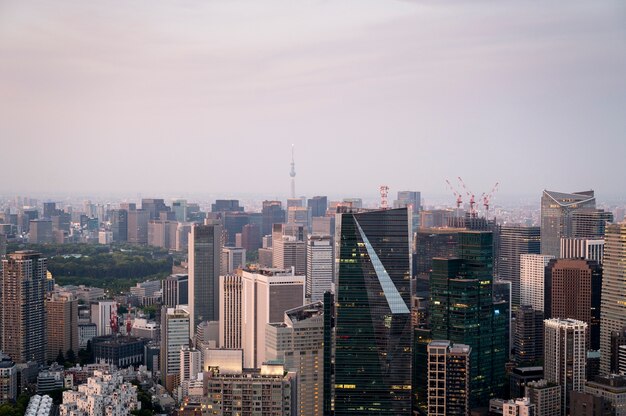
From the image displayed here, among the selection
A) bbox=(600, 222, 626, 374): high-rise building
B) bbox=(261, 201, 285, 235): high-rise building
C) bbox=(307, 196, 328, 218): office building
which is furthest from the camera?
bbox=(261, 201, 285, 235): high-rise building

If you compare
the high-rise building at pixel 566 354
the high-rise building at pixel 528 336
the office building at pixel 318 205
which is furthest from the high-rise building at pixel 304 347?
the office building at pixel 318 205

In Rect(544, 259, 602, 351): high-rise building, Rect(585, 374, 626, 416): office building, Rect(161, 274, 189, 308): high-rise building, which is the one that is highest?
Rect(544, 259, 602, 351): high-rise building

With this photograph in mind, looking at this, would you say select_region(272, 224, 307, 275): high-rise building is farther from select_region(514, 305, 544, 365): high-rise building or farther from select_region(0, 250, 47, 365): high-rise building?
select_region(514, 305, 544, 365): high-rise building

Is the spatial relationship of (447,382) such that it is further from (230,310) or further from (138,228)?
(138,228)

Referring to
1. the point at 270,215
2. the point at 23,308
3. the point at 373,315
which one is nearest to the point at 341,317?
the point at 373,315

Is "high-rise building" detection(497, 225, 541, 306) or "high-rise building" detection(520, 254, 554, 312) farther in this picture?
"high-rise building" detection(497, 225, 541, 306)

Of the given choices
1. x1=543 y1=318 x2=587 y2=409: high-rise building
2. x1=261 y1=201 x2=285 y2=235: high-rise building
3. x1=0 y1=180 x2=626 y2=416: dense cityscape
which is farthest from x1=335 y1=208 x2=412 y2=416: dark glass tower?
x1=261 y1=201 x2=285 y2=235: high-rise building
